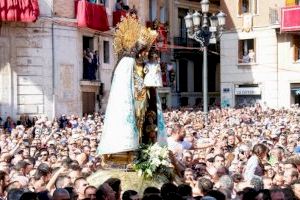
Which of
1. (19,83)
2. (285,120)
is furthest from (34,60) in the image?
(285,120)

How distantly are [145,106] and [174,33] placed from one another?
30.9 meters

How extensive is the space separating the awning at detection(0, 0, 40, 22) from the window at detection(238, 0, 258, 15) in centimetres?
1354

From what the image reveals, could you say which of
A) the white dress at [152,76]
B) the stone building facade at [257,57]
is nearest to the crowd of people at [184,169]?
the white dress at [152,76]

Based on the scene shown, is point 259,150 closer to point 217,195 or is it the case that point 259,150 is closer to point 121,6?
point 217,195

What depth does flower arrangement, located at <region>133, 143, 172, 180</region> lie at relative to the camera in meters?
10.4

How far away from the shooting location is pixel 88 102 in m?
31.1

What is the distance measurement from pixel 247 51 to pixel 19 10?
14569 millimetres

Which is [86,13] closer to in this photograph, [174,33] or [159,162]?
[174,33]

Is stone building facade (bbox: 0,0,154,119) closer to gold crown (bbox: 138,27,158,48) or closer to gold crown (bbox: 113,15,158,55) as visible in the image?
gold crown (bbox: 113,15,158,55)

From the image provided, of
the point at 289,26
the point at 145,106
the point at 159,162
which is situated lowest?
the point at 159,162

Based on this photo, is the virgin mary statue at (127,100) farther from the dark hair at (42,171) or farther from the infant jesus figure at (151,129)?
the dark hair at (42,171)

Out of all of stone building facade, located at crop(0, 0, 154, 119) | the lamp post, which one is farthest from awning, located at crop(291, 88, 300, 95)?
the lamp post

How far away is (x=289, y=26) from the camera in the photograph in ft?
111

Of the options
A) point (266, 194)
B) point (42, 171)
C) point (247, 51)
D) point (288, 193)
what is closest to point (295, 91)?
point (247, 51)
